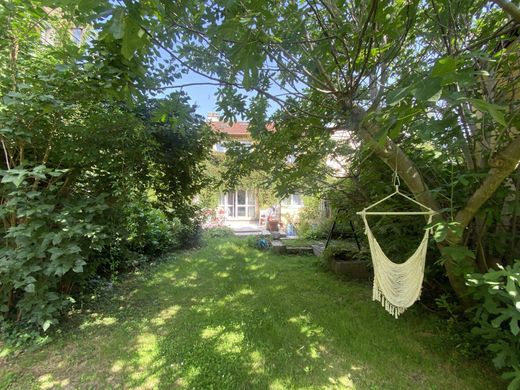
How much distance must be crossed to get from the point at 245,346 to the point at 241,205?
11.1 metres

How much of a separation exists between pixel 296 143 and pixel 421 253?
192 centimetres

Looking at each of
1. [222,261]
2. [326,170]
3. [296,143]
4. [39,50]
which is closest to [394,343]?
[326,170]

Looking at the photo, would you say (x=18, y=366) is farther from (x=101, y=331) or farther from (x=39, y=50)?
(x=39, y=50)

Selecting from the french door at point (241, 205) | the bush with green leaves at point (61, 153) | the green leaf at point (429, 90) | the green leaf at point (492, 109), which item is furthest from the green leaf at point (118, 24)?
the french door at point (241, 205)

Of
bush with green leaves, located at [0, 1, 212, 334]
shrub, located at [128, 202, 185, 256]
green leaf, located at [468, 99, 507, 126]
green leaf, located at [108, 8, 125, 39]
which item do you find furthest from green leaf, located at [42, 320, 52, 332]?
green leaf, located at [468, 99, 507, 126]

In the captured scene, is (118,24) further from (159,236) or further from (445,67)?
(159,236)

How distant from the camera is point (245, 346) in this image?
257cm

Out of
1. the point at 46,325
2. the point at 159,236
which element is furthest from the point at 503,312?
the point at 159,236

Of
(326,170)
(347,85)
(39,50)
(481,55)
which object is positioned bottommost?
(326,170)

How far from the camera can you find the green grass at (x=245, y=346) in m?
2.14

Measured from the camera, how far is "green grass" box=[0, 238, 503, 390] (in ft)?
7.04

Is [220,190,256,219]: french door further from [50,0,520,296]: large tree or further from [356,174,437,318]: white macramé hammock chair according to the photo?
[356,174,437,318]: white macramé hammock chair

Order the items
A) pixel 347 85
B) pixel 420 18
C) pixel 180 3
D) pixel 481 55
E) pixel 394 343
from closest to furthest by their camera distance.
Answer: pixel 481 55
pixel 180 3
pixel 347 85
pixel 420 18
pixel 394 343

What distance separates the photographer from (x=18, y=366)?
7.53 ft
